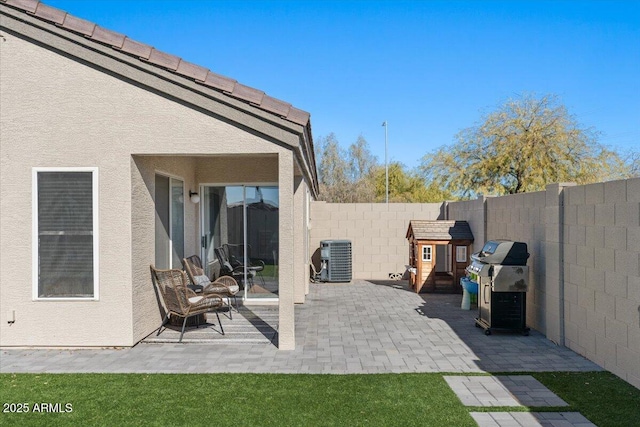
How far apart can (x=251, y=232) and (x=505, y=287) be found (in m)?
5.46

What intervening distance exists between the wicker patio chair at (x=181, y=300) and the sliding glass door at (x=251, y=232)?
255 cm

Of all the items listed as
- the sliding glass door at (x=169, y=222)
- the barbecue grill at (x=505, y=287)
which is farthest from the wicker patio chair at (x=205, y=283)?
the barbecue grill at (x=505, y=287)

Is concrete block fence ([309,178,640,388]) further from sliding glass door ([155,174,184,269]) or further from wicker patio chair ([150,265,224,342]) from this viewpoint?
sliding glass door ([155,174,184,269])

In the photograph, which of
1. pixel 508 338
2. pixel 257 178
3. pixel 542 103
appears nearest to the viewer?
pixel 508 338

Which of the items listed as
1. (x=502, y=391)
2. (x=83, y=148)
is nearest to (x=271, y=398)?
(x=502, y=391)

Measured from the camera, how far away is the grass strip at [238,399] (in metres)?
4.66

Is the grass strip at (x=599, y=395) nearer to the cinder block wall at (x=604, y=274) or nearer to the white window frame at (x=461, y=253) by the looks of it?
the cinder block wall at (x=604, y=274)

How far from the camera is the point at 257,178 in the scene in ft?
35.3

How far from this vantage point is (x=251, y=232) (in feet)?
35.6

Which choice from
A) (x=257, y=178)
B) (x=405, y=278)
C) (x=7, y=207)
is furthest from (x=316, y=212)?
(x=7, y=207)

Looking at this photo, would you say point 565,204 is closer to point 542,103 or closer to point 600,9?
point 600,9

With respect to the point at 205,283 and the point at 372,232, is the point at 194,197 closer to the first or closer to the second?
the point at 205,283

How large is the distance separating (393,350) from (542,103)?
22297mm

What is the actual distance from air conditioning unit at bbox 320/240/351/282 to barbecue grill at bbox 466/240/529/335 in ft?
23.1
